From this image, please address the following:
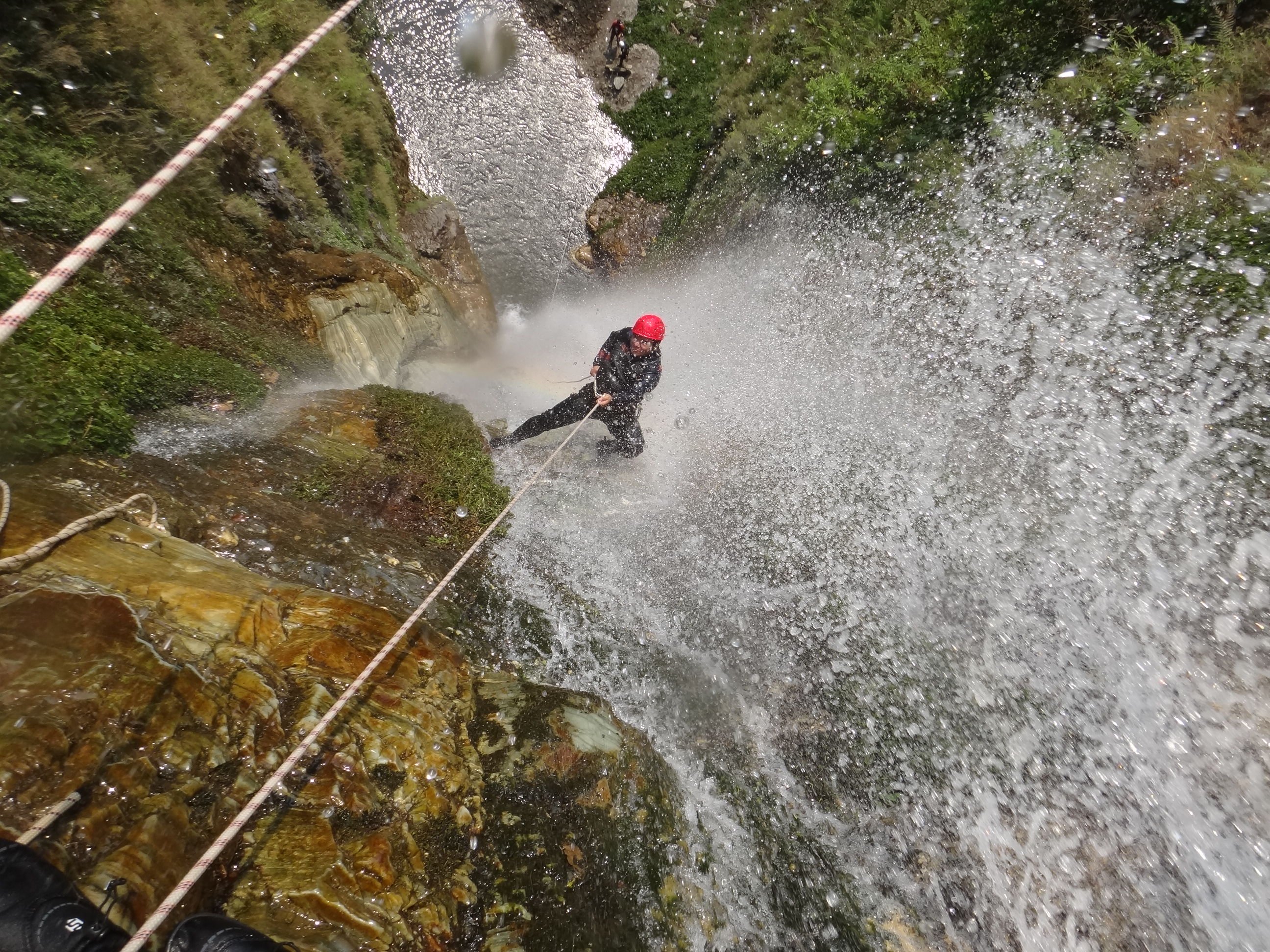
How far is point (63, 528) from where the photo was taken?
11.0 ft

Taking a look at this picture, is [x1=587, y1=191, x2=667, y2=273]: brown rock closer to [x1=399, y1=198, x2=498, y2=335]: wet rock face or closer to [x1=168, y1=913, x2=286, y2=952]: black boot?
[x1=399, y1=198, x2=498, y2=335]: wet rock face

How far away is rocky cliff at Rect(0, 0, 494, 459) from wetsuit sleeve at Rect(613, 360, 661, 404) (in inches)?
141

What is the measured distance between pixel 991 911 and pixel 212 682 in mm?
5477

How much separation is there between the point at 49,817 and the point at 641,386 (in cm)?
650

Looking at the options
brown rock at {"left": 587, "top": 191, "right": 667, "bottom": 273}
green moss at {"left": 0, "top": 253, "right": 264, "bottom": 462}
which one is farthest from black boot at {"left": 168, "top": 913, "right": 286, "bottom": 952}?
brown rock at {"left": 587, "top": 191, "right": 667, "bottom": 273}

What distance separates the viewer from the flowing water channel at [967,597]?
14.3 feet

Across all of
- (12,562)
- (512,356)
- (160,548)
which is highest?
(12,562)

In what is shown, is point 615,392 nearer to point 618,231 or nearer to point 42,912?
point 42,912

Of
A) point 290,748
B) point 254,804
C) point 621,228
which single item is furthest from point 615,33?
point 254,804

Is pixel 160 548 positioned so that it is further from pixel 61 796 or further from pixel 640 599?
pixel 640 599

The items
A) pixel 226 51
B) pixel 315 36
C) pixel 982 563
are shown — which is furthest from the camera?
pixel 226 51

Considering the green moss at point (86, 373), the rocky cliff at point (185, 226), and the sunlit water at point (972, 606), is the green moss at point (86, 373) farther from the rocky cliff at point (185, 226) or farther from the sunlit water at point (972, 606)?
the sunlit water at point (972, 606)

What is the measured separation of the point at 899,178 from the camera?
9500mm

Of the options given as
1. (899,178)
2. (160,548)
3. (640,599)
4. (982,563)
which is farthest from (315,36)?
(899,178)
